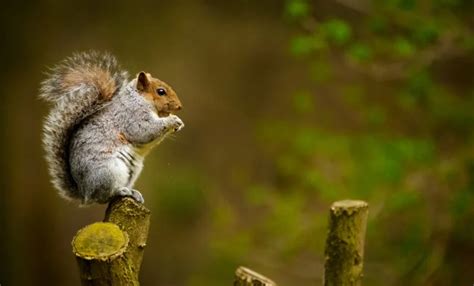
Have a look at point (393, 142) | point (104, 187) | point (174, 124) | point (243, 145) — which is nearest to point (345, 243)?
point (174, 124)

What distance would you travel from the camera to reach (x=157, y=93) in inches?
80.5

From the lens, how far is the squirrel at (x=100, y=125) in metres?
1.92

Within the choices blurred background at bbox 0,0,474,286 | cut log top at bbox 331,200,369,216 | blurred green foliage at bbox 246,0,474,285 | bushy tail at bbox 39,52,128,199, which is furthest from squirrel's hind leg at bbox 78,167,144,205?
blurred background at bbox 0,0,474,286

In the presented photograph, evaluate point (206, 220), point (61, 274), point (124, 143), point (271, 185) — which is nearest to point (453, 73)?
point (271, 185)

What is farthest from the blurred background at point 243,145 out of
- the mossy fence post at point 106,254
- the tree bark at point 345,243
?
the mossy fence post at point 106,254

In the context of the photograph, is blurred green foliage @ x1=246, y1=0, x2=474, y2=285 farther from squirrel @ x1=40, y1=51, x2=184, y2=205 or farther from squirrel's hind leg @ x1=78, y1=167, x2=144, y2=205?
squirrel's hind leg @ x1=78, y1=167, x2=144, y2=205

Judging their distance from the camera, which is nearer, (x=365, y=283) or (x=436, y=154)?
(x=436, y=154)

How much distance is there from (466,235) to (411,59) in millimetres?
922

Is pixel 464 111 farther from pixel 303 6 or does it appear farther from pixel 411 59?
pixel 303 6

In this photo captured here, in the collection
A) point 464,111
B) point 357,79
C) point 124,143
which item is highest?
point 357,79

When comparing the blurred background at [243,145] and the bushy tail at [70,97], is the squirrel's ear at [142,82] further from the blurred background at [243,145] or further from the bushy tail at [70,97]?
the blurred background at [243,145]

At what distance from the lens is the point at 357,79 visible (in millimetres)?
4434

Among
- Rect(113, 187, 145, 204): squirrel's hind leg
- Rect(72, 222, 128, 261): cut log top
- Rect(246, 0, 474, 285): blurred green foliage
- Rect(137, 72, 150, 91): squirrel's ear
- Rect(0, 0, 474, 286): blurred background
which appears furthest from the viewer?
Rect(0, 0, 474, 286): blurred background

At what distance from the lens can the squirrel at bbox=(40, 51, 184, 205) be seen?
1.92 meters
